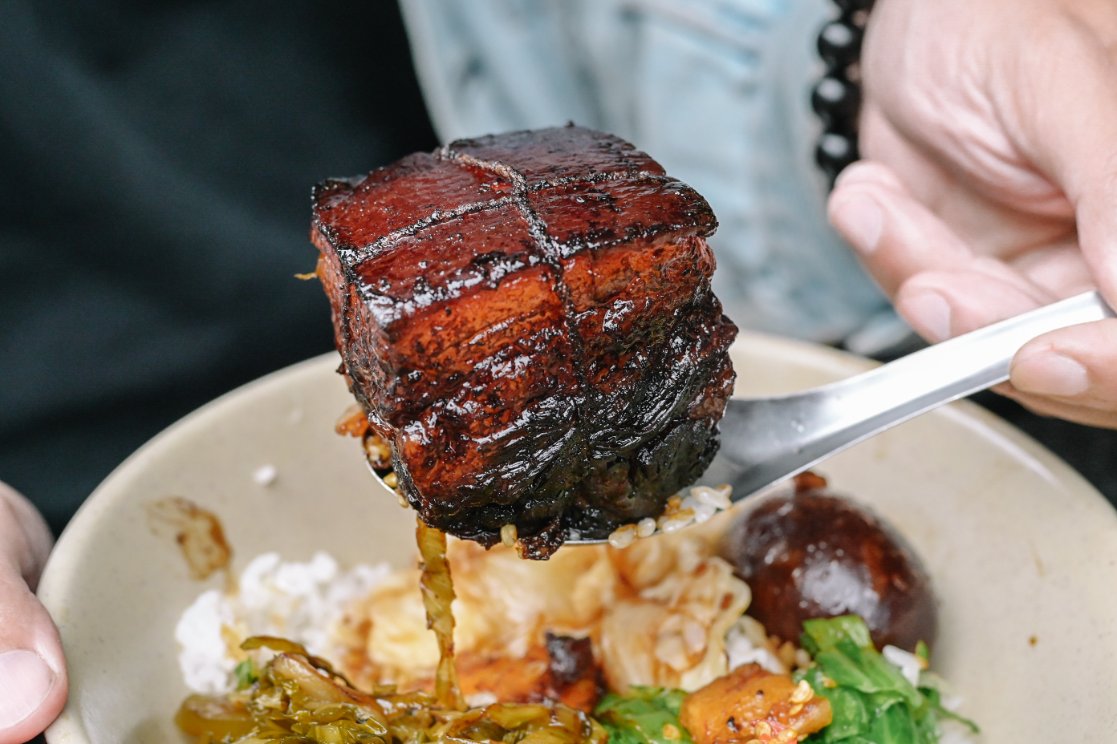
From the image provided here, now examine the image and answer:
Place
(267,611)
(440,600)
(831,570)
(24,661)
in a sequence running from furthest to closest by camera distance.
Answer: (267,611)
(831,570)
(440,600)
(24,661)

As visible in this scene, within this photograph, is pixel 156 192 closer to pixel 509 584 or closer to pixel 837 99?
pixel 509 584

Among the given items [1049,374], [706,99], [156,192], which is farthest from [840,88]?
[156,192]

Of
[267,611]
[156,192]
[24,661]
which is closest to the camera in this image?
[24,661]

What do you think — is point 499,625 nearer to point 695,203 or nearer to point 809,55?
point 695,203

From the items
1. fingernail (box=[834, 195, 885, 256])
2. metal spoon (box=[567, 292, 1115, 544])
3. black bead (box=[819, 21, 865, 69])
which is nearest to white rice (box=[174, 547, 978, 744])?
metal spoon (box=[567, 292, 1115, 544])

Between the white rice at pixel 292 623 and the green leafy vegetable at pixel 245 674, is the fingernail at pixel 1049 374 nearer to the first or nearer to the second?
the white rice at pixel 292 623

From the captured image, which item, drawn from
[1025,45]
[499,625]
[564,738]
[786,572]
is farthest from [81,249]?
[1025,45]
